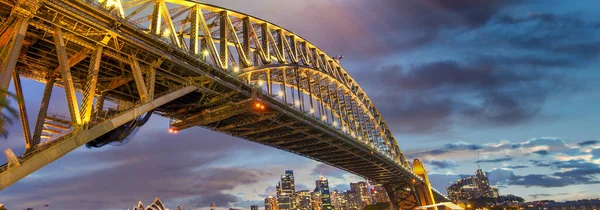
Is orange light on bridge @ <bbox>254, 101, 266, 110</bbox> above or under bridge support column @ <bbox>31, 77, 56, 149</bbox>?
above

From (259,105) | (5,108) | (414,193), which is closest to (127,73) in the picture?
(259,105)

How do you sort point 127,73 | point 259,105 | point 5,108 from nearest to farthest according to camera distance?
point 5,108
point 127,73
point 259,105

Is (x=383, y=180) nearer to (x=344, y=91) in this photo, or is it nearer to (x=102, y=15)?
(x=344, y=91)

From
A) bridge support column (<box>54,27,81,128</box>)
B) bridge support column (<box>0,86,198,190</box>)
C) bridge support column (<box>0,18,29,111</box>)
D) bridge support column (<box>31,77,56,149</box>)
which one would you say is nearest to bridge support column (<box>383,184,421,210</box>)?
bridge support column (<box>0,86,198,190</box>)

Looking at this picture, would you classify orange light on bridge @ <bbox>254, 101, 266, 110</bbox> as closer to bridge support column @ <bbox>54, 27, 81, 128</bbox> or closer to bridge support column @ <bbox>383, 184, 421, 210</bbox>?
A: bridge support column @ <bbox>54, 27, 81, 128</bbox>

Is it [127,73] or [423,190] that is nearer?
[127,73]

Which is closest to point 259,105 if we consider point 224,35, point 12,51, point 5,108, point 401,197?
point 224,35

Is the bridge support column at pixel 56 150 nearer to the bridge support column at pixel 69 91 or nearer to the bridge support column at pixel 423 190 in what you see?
the bridge support column at pixel 69 91

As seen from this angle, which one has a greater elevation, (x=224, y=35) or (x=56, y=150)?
(x=224, y=35)

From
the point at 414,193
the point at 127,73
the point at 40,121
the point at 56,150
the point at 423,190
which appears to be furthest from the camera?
the point at 423,190

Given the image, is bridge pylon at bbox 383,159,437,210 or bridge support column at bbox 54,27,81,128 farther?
bridge pylon at bbox 383,159,437,210

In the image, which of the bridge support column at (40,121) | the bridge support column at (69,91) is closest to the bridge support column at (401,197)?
the bridge support column at (40,121)

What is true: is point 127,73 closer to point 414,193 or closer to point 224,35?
point 224,35

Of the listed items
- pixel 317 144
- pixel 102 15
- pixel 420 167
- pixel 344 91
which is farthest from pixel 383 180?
pixel 102 15
